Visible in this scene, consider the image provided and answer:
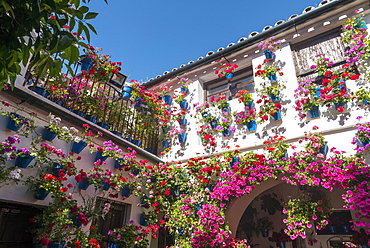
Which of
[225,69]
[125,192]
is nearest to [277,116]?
[225,69]

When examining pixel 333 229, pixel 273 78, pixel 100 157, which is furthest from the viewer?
pixel 333 229

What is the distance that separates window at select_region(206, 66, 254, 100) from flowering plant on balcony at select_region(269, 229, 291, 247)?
4693 millimetres

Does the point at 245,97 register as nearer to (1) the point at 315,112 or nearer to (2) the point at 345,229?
(1) the point at 315,112

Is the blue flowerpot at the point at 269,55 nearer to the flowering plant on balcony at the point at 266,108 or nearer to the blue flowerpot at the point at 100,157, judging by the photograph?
the flowering plant on balcony at the point at 266,108

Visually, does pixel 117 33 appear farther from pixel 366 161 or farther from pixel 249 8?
pixel 366 161

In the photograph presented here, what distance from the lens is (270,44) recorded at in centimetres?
643

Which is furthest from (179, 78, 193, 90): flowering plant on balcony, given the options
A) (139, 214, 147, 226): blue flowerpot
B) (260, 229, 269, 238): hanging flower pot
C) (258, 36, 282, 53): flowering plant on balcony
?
(260, 229, 269, 238): hanging flower pot

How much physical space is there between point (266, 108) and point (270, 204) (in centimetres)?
389

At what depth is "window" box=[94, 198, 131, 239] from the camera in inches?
215

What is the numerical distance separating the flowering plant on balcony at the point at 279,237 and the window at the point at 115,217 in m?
5.02

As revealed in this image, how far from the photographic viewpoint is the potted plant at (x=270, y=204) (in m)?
8.09

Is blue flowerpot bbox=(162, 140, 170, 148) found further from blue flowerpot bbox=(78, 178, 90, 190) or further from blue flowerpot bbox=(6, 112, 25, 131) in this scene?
blue flowerpot bbox=(6, 112, 25, 131)

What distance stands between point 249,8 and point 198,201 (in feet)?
18.5

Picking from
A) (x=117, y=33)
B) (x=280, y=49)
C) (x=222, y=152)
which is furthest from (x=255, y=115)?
(x=117, y=33)
